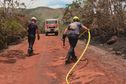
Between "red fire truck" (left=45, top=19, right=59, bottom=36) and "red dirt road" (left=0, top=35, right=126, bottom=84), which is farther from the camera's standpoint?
"red fire truck" (left=45, top=19, right=59, bottom=36)

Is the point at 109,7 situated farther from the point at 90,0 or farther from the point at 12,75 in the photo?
the point at 12,75

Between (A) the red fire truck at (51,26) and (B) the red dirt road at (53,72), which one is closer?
(B) the red dirt road at (53,72)

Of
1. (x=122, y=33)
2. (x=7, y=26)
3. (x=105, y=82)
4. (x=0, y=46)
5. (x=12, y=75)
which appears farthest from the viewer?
(x=122, y=33)

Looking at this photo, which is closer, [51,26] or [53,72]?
[53,72]

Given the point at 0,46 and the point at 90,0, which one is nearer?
the point at 0,46

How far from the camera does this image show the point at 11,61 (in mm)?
21078

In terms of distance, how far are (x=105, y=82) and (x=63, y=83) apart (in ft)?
5.30

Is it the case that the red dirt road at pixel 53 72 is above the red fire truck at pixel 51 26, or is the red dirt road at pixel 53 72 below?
above

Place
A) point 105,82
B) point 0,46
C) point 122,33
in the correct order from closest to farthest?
point 105,82 → point 0,46 → point 122,33

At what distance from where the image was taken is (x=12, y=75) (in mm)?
16297

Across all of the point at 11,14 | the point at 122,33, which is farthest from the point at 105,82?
the point at 11,14

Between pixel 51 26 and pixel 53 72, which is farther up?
pixel 53 72

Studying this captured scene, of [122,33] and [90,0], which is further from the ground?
[90,0]

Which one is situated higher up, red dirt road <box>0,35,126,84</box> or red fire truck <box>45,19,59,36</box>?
red dirt road <box>0,35,126,84</box>
